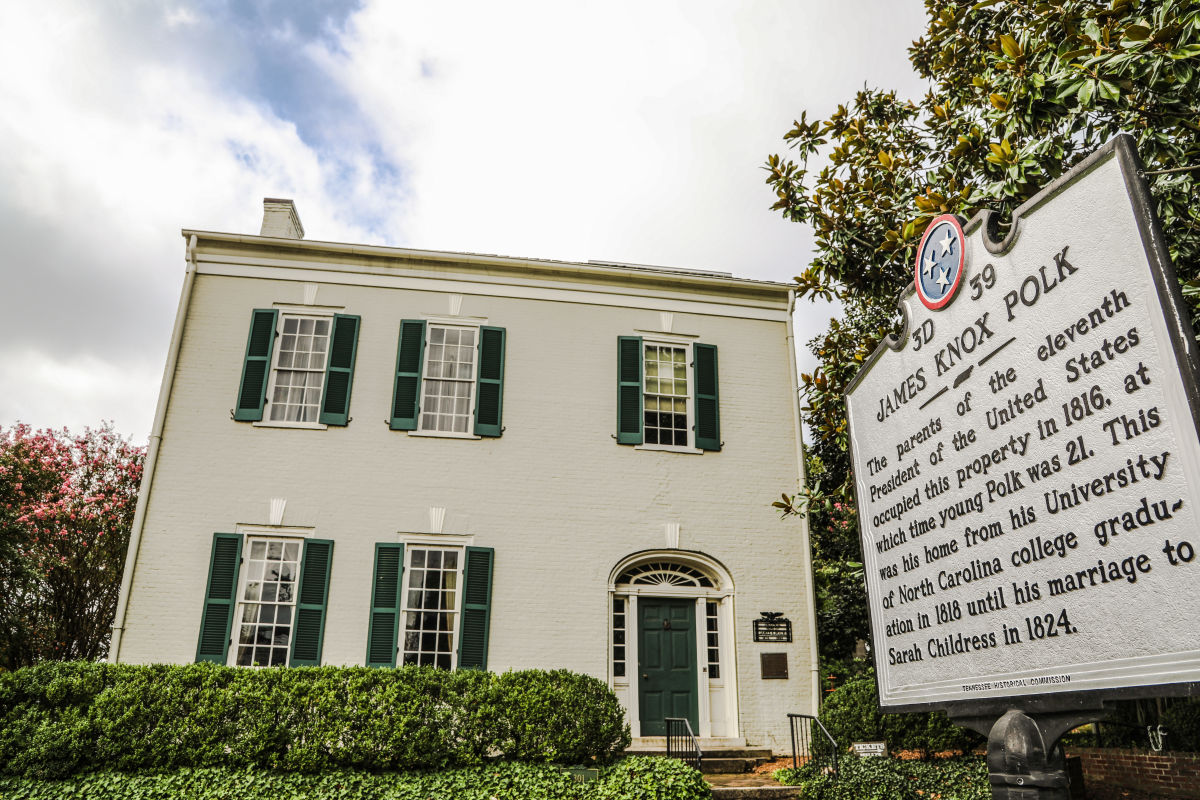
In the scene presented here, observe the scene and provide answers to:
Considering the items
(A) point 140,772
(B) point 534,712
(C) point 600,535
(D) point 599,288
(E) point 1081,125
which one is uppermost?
(D) point 599,288

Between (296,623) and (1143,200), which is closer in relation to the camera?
(1143,200)

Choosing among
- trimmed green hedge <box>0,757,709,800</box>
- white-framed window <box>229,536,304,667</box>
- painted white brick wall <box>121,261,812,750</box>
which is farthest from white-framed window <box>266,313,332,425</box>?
trimmed green hedge <box>0,757,709,800</box>

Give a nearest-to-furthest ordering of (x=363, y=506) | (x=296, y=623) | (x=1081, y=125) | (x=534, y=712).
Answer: (x=1081, y=125) < (x=534, y=712) < (x=296, y=623) < (x=363, y=506)

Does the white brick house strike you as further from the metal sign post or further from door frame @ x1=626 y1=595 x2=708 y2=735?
the metal sign post

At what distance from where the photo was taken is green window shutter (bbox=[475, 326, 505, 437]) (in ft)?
39.4

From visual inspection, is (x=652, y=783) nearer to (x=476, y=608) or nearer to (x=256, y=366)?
(x=476, y=608)

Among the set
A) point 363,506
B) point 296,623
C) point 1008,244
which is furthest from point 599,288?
point 1008,244

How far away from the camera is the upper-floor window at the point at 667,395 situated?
1248 centimetres

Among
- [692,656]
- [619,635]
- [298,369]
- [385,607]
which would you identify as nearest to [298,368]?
[298,369]

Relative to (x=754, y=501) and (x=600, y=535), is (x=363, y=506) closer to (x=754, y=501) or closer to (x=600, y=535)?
(x=600, y=535)

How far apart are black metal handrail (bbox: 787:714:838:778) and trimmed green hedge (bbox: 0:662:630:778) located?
2502 millimetres

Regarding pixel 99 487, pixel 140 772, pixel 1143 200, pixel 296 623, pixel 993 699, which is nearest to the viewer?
pixel 1143 200

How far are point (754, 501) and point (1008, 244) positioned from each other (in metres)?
9.79

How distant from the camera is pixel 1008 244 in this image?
2.88m
